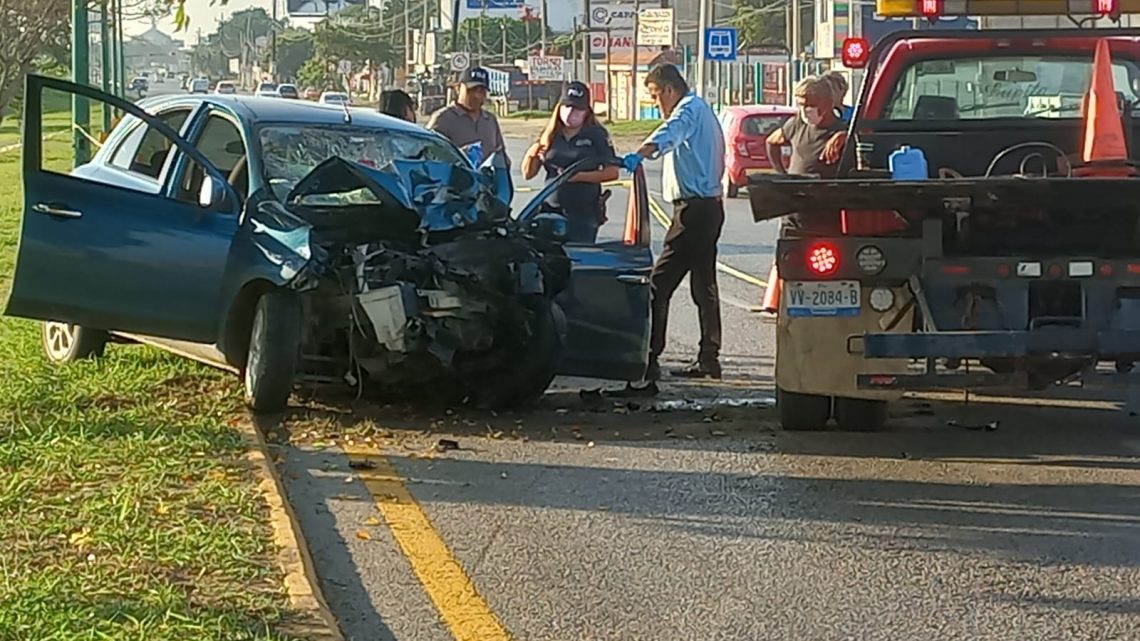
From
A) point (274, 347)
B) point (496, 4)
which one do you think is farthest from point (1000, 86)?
point (496, 4)

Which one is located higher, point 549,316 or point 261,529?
point 549,316

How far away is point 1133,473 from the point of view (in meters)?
7.58

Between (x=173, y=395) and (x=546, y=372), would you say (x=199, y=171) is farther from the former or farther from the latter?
(x=546, y=372)

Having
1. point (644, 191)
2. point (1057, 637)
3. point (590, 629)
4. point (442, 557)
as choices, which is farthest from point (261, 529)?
point (644, 191)

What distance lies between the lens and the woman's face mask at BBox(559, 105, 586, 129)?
1097cm

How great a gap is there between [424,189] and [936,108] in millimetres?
2768

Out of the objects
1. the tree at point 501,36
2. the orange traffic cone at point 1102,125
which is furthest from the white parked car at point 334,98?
the tree at point 501,36

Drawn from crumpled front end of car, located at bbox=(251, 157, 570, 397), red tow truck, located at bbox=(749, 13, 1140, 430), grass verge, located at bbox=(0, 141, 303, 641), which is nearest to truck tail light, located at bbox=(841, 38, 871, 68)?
red tow truck, located at bbox=(749, 13, 1140, 430)

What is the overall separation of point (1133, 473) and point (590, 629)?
3222 mm

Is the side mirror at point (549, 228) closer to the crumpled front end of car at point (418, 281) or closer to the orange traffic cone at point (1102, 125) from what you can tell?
the crumpled front end of car at point (418, 281)

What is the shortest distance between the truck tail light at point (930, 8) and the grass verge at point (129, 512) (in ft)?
12.9

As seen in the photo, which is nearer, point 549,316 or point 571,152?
point 549,316

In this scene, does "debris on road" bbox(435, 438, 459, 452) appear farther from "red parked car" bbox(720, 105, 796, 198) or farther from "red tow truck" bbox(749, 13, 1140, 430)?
"red parked car" bbox(720, 105, 796, 198)

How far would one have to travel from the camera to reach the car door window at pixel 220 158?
9141 mm
